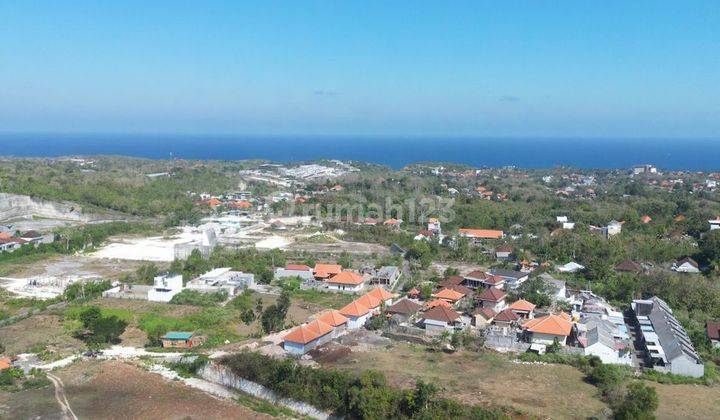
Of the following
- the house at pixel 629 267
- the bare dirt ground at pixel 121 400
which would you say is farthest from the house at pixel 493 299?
the bare dirt ground at pixel 121 400

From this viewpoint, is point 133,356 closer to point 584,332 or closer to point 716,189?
point 584,332

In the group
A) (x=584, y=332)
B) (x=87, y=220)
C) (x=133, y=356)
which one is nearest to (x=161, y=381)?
(x=133, y=356)

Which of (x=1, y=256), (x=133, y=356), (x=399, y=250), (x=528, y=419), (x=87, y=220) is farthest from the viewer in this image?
(x=87, y=220)

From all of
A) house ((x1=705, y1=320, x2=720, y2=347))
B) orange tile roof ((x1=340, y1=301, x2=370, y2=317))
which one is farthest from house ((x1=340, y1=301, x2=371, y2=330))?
house ((x1=705, y1=320, x2=720, y2=347))

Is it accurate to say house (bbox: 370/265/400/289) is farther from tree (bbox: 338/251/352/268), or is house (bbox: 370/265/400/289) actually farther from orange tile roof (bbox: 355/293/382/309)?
orange tile roof (bbox: 355/293/382/309)

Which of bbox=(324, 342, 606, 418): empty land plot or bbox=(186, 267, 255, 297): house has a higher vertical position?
bbox=(324, 342, 606, 418): empty land plot
